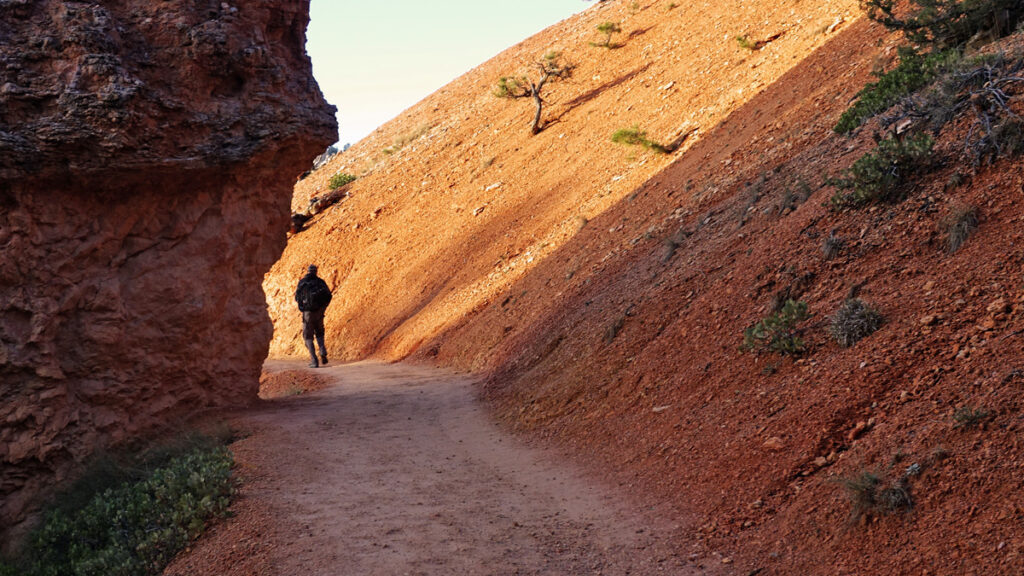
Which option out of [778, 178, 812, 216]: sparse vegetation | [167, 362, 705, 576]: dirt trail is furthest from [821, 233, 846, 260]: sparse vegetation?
[167, 362, 705, 576]: dirt trail

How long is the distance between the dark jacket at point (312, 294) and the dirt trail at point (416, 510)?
21.1 ft

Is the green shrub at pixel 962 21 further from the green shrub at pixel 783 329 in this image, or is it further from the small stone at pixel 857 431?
the small stone at pixel 857 431

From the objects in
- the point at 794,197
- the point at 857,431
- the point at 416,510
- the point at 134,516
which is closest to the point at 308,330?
the point at 134,516

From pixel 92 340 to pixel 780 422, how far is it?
6837 millimetres

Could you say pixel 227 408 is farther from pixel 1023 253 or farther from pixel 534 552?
pixel 1023 253

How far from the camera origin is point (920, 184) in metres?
7.73

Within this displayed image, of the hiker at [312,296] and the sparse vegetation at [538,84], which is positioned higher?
the sparse vegetation at [538,84]

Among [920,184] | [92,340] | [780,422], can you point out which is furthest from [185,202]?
[920,184]

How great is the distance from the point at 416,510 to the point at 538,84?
952 inches

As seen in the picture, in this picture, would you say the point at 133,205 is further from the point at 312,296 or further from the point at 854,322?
the point at 854,322

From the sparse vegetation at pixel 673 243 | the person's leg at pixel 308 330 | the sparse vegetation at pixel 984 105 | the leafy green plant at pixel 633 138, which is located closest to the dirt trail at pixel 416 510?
the sparse vegetation at pixel 673 243

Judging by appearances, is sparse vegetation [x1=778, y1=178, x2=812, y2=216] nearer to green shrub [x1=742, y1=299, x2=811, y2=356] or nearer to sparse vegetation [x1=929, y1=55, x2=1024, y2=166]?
sparse vegetation [x1=929, y1=55, x2=1024, y2=166]

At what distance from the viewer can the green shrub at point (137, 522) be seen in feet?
20.2

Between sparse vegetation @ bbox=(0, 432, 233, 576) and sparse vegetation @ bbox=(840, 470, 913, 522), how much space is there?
4391 millimetres
